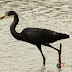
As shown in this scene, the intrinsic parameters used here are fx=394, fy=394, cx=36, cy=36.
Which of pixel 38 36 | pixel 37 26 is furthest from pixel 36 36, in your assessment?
pixel 37 26

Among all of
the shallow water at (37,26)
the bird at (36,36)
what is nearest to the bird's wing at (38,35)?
the bird at (36,36)

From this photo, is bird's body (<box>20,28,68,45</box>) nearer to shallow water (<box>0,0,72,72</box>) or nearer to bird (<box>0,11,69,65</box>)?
bird (<box>0,11,69,65</box>)

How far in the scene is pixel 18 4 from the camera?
19656 mm

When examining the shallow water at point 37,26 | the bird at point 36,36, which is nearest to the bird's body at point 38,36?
the bird at point 36,36

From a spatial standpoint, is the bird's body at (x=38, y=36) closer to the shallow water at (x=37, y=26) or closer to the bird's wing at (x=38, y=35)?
the bird's wing at (x=38, y=35)

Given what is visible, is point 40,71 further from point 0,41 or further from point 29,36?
point 0,41

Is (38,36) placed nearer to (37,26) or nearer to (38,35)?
(38,35)

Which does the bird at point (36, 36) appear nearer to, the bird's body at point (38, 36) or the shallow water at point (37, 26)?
the bird's body at point (38, 36)

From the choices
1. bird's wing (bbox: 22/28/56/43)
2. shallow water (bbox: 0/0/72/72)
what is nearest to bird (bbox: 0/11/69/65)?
bird's wing (bbox: 22/28/56/43)

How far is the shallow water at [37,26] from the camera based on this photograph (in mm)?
10578

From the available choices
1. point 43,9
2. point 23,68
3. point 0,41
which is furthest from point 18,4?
point 23,68

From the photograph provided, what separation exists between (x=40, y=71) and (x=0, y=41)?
9.70 feet

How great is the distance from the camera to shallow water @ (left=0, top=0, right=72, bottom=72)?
10.6 meters

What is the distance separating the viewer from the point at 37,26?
14.9 m
